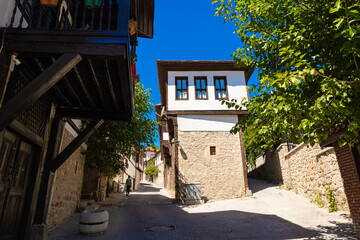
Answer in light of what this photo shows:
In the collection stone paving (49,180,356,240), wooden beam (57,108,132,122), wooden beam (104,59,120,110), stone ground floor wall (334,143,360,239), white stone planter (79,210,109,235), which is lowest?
stone paving (49,180,356,240)

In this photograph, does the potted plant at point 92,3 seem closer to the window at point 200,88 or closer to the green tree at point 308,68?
the green tree at point 308,68

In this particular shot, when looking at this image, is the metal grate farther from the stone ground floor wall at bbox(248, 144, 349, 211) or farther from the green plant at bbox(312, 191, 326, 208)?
the green plant at bbox(312, 191, 326, 208)

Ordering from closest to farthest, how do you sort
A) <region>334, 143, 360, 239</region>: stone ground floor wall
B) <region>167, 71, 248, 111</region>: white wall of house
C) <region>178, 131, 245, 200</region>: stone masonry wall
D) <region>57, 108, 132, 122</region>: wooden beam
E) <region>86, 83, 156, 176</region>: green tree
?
<region>334, 143, 360, 239</region>: stone ground floor wall, <region>57, 108, 132, 122</region>: wooden beam, <region>86, 83, 156, 176</region>: green tree, <region>178, 131, 245, 200</region>: stone masonry wall, <region>167, 71, 248, 111</region>: white wall of house

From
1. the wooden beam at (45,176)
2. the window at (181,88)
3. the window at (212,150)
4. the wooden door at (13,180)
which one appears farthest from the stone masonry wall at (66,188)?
the window at (212,150)

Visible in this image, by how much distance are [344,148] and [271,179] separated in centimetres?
1161

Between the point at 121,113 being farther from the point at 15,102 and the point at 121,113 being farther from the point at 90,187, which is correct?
the point at 90,187

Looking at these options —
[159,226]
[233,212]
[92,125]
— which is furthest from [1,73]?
[233,212]

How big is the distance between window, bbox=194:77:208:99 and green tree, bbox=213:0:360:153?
938cm

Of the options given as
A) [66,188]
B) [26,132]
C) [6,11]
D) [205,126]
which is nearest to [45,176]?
[26,132]

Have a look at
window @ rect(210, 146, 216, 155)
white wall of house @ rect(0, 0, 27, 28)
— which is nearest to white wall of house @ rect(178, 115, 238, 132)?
window @ rect(210, 146, 216, 155)

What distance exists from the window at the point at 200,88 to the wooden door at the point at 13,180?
1116 centimetres

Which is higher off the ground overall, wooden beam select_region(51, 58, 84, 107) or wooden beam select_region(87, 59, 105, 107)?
wooden beam select_region(51, 58, 84, 107)

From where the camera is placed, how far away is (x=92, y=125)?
17.5 feet

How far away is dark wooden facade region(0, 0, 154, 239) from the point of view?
3039 mm
